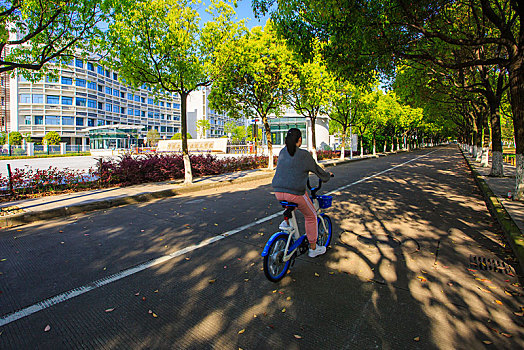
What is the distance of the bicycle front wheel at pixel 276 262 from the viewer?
11.4 feet

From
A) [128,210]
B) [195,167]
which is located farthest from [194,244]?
[195,167]

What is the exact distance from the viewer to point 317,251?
4.19 metres

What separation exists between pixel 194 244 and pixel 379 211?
477 cm

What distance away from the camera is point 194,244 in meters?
4.96

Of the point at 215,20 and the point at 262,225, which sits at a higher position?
the point at 215,20

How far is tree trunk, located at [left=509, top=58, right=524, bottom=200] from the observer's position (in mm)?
7918

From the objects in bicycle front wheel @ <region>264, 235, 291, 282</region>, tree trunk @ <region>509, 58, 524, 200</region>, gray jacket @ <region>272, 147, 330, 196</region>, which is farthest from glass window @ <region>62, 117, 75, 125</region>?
tree trunk @ <region>509, 58, 524, 200</region>

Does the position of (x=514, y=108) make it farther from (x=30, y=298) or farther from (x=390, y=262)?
(x=30, y=298)

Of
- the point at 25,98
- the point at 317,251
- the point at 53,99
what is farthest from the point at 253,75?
the point at 25,98

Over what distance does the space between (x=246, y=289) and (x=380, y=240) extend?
2.84m

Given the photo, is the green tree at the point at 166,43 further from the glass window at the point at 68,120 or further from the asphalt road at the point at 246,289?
the glass window at the point at 68,120

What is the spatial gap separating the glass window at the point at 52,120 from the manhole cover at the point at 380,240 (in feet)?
241

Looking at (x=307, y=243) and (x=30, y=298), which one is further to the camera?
(x=307, y=243)

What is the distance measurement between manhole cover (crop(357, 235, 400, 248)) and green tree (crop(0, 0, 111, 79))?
28.9ft
